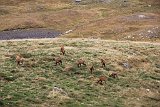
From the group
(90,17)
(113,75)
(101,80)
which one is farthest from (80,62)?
(90,17)

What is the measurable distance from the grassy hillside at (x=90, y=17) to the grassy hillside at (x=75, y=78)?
31063 mm

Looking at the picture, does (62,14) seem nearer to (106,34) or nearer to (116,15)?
(116,15)

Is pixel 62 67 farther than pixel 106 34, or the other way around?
pixel 106 34

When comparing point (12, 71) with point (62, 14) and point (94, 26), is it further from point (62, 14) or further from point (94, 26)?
point (62, 14)

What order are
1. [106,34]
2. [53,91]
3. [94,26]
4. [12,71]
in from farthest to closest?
1. [94,26]
2. [106,34]
3. [12,71]
4. [53,91]

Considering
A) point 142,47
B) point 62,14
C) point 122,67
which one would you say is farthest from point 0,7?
point 122,67

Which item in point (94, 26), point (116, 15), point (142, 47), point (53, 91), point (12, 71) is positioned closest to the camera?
point (53, 91)

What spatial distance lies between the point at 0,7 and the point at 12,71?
75243 millimetres

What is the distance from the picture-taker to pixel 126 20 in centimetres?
9312

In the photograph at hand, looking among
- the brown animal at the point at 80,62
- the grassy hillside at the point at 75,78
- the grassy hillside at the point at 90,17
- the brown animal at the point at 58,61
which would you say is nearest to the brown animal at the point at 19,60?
the grassy hillside at the point at 75,78

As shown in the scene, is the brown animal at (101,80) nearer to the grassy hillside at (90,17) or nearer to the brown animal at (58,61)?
the brown animal at (58,61)

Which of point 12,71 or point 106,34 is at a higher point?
point 12,71

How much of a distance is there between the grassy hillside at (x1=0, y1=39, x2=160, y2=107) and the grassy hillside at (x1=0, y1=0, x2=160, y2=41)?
3106 centimetres

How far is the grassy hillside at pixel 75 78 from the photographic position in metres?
34.0
